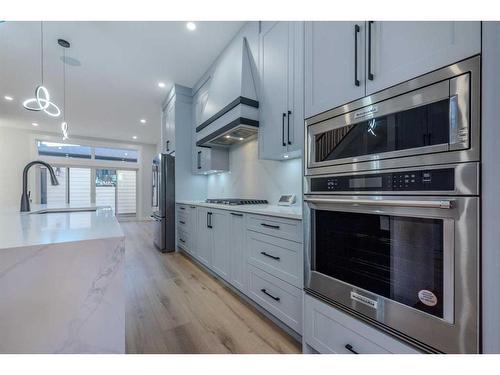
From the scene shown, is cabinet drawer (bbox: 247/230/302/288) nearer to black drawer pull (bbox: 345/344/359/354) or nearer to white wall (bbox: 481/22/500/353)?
black drawer pull (bbox: 345/344/359/354)

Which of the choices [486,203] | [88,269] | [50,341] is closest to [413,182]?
[486,203]

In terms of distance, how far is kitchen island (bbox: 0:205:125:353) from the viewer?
72cm

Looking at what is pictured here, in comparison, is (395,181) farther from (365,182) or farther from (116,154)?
(116,154)

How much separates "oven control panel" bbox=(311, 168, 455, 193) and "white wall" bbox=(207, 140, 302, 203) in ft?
3.74

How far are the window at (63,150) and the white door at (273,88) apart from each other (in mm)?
7620

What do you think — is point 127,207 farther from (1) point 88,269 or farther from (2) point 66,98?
(1) point 88,269

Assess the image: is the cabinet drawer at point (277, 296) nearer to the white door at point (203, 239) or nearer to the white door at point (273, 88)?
the white door at point (203, 239)

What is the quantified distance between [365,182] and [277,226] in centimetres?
75

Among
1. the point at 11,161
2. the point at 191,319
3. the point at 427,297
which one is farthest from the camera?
the point at 11,161

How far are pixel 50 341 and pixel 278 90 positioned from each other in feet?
7.15

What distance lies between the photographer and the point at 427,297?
2.90ft

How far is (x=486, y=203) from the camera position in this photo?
747 millimetres

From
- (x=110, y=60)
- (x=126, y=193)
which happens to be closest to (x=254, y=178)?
(x=110, y=60)

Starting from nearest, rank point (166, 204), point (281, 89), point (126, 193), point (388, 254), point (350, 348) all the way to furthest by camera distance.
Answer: point (388, 254) < point (350, 348) < point (281, 89) < point (166, 204) < point (126, 193)
